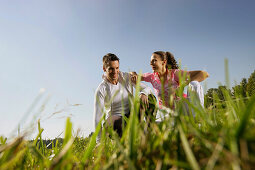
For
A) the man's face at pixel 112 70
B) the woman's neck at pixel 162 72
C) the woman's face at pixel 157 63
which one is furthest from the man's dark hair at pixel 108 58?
the woman's neck at pixel 162 72

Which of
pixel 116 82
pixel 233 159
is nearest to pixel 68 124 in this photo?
pixel 233 159

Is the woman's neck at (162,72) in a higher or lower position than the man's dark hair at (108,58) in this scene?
lower

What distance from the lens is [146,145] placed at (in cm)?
66

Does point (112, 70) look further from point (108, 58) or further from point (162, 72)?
point (162, 72)

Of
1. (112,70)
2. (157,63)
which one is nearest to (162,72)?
(157,63)

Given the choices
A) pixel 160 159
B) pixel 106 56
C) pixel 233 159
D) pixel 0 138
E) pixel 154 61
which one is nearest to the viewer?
pixel 233 159

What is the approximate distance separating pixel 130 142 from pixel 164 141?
0.14 metres

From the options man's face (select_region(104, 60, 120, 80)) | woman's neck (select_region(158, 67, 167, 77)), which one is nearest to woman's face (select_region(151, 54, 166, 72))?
woman's neck (select_region(158, 67, 167, 77))

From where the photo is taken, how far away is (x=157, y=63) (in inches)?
189

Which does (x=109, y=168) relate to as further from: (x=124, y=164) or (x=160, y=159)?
(x=160, y=159)

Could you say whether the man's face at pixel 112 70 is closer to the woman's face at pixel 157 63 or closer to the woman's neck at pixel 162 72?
the woman's face at pixel 157 63

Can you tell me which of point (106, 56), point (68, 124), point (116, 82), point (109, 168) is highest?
point (106, 56)

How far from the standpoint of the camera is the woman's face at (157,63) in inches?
187

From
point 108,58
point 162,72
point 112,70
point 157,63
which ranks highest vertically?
point 108,58
